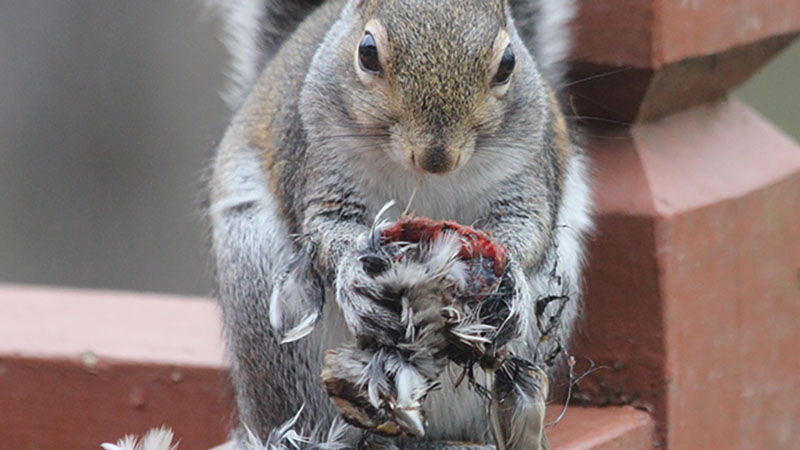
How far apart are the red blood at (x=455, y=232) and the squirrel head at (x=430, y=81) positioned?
6 cm

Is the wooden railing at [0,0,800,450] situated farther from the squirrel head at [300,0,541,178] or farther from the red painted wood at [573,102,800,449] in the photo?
the squirrel head at [300,0,541,178]

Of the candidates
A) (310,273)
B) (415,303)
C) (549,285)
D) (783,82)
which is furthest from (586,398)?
(783,82)

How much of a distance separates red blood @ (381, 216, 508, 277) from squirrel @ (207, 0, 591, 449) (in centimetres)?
3

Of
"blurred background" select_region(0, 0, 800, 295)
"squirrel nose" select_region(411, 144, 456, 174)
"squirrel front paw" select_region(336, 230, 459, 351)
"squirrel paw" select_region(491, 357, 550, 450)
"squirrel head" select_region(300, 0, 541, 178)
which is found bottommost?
"squirrel paw" select_region(491, 357, 550, 450)

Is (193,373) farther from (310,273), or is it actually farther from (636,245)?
(636,245)

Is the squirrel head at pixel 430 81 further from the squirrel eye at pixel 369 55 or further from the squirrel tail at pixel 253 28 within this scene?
the squirrel tail at pixel 253 28

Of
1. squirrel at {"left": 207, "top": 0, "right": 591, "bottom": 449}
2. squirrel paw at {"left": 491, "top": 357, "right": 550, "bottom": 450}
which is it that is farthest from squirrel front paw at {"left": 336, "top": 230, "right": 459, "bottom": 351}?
squirrel paw at {"left": 491, "top": 357, "right": 550, "bottom": 450}

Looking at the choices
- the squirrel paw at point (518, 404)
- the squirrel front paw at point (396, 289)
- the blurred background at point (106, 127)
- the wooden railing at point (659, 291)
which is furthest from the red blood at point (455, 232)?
the blurred background at point (106, 127)

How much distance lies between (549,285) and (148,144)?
3.45m

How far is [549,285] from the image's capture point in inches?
62.7

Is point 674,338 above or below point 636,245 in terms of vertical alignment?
below

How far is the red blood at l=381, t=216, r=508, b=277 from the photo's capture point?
1.27 meters

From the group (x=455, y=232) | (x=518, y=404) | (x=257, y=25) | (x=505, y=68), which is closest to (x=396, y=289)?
(x=455, y=232)

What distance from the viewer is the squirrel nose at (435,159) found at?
4.27 feet
